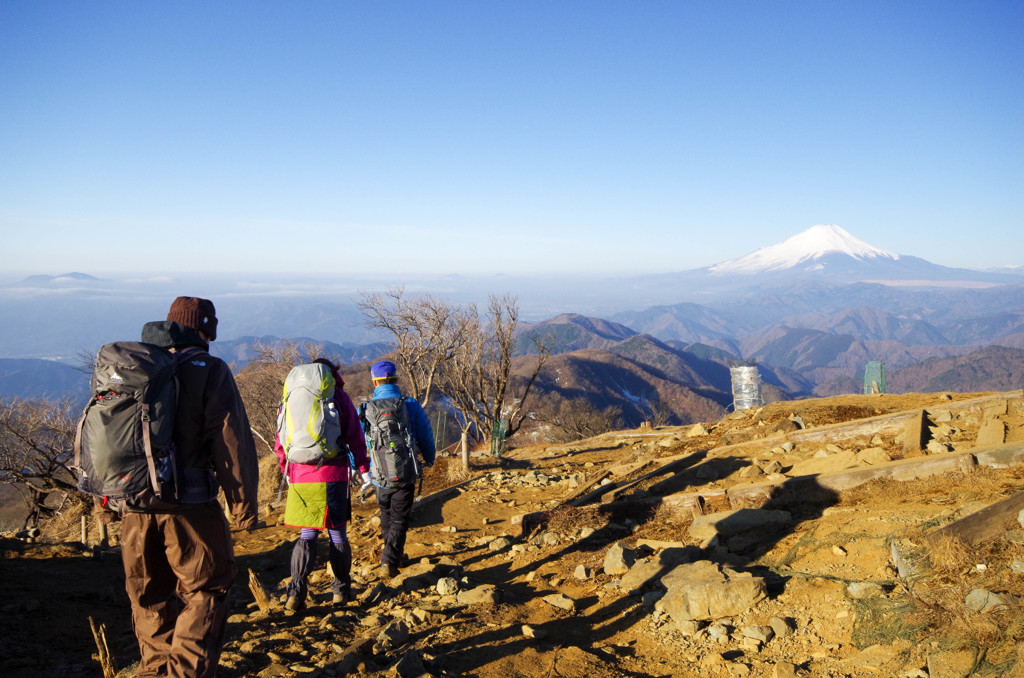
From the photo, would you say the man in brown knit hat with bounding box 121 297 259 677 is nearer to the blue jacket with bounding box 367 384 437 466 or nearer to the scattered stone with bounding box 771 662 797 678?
the blue jacket with bounding box 367 384 437 466

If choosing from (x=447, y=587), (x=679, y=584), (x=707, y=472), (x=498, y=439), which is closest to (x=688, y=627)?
(x=679, y=584)

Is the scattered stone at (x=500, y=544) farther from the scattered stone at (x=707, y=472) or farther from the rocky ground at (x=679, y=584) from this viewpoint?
the scattered stone at (x=707, y=472)

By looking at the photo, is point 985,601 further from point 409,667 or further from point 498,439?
point 498,439

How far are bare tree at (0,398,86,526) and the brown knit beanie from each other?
1219cm

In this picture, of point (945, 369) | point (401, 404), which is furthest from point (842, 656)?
point (945, 369)

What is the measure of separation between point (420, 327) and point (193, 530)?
16.3 m

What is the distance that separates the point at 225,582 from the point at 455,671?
4.80 feet

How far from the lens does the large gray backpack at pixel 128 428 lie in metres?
2.65

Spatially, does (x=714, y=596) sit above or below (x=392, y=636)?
above

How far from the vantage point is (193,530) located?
113 inches

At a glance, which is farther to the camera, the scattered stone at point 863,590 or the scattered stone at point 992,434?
the scattered stone at point 992,434

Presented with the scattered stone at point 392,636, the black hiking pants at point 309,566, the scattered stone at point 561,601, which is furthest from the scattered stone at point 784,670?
the black hiking pants at point 309,566

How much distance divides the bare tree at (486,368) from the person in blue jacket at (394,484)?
11.2 meters

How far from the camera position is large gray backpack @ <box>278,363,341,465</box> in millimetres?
4312
